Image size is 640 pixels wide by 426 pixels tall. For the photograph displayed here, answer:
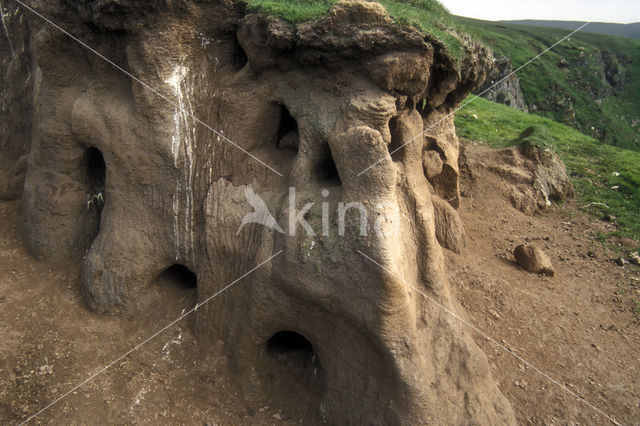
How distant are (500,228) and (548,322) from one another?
2.78 m

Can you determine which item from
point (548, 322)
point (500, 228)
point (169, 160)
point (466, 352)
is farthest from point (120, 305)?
point (500, 228)

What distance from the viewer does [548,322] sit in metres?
6.54

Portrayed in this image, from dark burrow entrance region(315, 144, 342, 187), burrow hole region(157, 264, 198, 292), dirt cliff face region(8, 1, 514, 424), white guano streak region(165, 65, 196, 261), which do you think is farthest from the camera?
burrow hole region(157, 264, 198, 292)

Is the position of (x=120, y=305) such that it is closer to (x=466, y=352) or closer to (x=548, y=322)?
(x=466, y=352)

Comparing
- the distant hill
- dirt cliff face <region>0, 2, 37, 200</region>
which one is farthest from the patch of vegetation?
the distant hill

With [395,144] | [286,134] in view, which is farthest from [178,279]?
[395,144]

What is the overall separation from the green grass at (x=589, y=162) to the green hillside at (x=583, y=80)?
15.2 meters

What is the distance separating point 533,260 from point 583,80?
3864 centimetres

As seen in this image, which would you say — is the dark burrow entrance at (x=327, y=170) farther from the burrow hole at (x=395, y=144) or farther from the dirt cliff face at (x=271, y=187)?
the burrow hole at (x=395, y=144)

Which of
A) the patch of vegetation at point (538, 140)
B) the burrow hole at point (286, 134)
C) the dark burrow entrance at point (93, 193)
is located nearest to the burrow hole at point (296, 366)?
the burrow hole at point (286, 134)

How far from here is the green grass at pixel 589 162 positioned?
10.7 metres

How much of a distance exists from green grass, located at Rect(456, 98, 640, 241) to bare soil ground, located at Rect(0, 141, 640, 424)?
3.50m

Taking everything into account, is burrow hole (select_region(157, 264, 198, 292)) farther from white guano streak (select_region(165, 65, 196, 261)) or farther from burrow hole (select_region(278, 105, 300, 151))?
burrow hole (select_region(278, 105, 300, 151))

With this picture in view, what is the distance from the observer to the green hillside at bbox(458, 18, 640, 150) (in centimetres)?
3412
